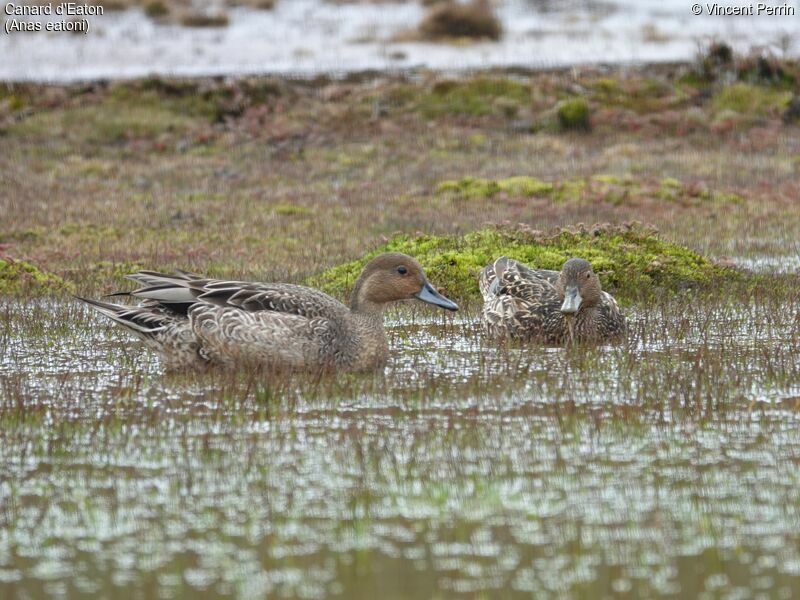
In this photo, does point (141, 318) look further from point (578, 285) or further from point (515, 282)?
point (578, 285)

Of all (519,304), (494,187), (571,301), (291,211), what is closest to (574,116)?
(494,187)

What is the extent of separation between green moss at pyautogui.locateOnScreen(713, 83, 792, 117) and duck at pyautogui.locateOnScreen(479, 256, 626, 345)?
16869 millimetres

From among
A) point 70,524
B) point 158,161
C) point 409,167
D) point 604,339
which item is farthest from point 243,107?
point 70,524

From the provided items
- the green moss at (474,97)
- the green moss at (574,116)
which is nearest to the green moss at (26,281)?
the green moss at (574,116)

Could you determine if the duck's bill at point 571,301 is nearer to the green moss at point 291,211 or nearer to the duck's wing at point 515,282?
the duck's wing at point 515,282

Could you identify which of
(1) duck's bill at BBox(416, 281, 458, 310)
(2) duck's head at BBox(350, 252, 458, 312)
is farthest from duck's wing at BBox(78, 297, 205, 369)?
(1) duck's bill at BBox(416, 281, 458, 310)

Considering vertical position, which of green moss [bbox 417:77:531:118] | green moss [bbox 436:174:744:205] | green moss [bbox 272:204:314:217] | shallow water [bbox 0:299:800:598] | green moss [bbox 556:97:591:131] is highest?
green moss [bbox 417:77:531:118]

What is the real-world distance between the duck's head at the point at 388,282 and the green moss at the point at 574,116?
16776 millimetres

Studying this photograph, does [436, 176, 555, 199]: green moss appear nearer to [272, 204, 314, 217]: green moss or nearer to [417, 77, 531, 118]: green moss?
[272, 204, 314, 217]: green moss

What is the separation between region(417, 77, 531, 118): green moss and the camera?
27641 millimetres

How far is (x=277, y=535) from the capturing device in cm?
635

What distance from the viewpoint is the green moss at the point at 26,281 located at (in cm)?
1311

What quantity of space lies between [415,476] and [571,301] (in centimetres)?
367

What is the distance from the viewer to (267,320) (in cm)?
949
